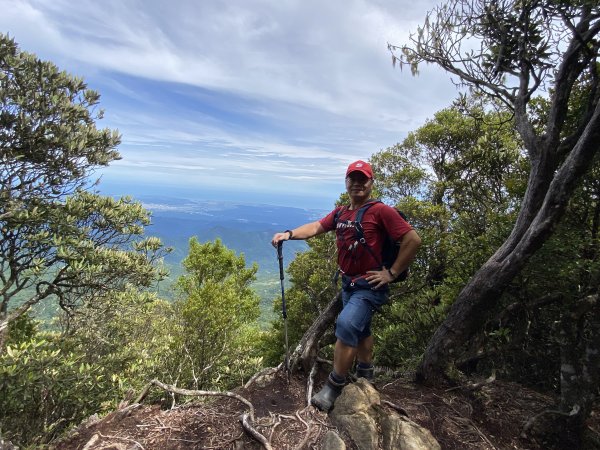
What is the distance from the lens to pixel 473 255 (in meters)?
6.21

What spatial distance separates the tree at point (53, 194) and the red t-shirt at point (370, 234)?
21.6 ft

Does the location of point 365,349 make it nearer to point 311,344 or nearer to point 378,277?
point 311,344

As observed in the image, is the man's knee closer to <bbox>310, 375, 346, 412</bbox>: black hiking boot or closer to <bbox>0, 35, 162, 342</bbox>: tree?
<bbox>310, 375, 346, 412</bbox>: black hiking boot

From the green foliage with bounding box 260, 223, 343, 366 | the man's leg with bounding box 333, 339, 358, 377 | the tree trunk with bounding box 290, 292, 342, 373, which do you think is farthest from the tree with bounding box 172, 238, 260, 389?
the man's leg with bounding box 333, 339, 358, 377

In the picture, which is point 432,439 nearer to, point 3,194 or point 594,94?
point 594,94

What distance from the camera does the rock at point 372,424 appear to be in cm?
349

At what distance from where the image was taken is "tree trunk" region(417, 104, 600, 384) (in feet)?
13.6

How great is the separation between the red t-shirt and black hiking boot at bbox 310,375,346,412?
147 cm

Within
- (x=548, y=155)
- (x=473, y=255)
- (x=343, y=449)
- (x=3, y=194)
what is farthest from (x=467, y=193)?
(x=3, y=194)

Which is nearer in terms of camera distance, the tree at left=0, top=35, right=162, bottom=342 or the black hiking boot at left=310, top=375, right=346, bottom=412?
the black hiking boot at left=310, top=375, right=346, bottom=412

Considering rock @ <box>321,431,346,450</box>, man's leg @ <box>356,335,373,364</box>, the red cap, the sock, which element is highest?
the red cap

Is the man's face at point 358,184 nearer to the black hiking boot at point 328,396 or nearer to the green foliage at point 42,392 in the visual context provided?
the black hiking boot at point 328,396

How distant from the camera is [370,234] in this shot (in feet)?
14.0

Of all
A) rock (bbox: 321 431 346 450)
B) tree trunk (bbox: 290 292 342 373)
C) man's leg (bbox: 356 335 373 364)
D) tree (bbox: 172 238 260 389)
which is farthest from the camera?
tree (bbox: 172 238 260 389)
